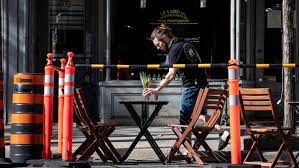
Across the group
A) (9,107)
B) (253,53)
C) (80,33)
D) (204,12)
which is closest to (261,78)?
(253,53)

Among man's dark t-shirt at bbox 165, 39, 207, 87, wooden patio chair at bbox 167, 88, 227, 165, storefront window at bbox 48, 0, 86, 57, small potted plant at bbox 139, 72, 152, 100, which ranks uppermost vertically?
storefront window at bbox 48, 0, 86, 57

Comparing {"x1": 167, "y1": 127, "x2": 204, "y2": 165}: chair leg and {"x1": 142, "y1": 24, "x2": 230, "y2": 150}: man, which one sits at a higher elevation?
{"x1": 142, "y1": 24, "x2": 230, "y2": 150}: man

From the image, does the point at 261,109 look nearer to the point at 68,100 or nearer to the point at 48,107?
the point at 68,100

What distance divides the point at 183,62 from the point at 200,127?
1.05 m

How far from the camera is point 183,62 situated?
10.1 metres

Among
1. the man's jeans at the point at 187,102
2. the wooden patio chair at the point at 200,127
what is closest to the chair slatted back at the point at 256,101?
the wooden patio chair at the point at 200,127

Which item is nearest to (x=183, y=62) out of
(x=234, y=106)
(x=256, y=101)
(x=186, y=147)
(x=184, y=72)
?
(x=184, y=72)

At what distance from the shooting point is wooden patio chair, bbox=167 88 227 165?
9.38m

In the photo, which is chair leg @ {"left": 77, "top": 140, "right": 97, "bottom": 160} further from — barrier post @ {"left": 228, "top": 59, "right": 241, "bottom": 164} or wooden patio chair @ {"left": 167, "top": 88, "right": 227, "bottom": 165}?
barrier post @ {"left": 228, "top": 59, "right": 241, "bottom": 164}

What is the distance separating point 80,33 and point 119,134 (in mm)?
3557

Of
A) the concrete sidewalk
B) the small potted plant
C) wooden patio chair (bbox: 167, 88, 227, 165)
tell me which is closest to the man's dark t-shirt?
wooden patio chair (bbox: 167, 88, 227, 165)

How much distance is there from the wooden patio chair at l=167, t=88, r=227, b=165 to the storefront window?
670cm

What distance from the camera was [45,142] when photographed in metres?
9.33

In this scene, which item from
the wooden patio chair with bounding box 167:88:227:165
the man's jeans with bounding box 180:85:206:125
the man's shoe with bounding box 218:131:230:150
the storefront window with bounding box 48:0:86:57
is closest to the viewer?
the wooden patio chair with bounding box 167:88:227:165
